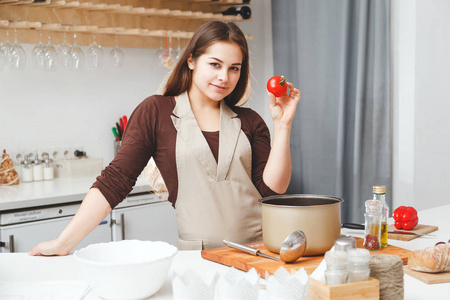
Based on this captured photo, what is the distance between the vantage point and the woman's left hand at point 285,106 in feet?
5.62

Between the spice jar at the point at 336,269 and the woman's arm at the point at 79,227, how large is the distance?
81 cm

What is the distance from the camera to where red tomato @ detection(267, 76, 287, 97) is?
1.67m

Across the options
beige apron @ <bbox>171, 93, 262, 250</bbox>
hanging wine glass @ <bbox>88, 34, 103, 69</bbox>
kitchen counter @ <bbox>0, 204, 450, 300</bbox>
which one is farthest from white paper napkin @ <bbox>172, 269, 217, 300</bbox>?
hanging wine glass @ <bbox>88, 34, 103, 69</bbox>

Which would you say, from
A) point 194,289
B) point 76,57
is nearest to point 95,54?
point 76,57

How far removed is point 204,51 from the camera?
6.02 ft

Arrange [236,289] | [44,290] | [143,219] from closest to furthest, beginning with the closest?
[236,289] < [44,290] < [143,219]

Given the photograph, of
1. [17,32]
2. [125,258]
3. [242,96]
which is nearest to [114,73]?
[17,32]

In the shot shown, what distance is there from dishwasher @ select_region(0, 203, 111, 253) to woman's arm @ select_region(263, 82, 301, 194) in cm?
132

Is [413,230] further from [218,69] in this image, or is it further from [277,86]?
[218,69]

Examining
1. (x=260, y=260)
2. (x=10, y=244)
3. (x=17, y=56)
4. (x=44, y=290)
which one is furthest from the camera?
(x=17, y=56)

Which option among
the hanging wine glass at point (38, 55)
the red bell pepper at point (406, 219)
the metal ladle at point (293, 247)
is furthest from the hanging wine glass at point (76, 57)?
the metal ladle at point (293, 247)

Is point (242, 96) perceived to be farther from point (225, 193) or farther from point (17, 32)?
point (17, 32)

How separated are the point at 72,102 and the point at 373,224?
2390mm

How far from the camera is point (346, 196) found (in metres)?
3.33
